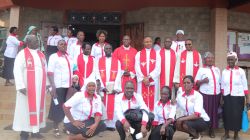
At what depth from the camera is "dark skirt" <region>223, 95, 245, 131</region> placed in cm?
690

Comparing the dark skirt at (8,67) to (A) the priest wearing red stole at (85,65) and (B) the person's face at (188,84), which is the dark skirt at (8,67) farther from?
(B) the person's face at (188,84)

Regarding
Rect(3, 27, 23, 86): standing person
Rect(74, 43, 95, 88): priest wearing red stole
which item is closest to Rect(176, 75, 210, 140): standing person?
Rect(74, 43, 95, 88): priest wearing red stole

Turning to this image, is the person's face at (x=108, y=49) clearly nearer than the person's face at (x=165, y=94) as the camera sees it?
No

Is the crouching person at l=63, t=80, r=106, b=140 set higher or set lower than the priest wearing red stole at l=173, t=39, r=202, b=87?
lower

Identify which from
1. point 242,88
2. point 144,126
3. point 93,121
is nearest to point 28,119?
point 93,121

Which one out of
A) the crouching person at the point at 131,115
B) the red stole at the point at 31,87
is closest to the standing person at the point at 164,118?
the crouching person at the point at 131,115

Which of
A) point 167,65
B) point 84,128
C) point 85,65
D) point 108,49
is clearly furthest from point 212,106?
point 84,128

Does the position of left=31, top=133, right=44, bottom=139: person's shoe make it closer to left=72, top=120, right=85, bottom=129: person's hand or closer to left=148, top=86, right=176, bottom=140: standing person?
left=72, top=120, right=85, bottom=129: person's hand

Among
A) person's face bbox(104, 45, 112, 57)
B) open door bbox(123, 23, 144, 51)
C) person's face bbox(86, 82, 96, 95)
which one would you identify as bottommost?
person's face bbox(86, 82, 96, 95)

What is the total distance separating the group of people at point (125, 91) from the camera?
569 centimetres

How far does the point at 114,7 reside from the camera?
12.1 m

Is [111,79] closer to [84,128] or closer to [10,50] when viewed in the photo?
[84,128]

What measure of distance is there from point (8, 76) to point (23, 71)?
14.2ft

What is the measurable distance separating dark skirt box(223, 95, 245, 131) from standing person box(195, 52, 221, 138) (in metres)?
0.23
